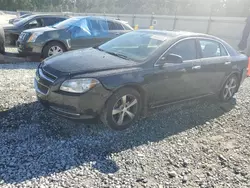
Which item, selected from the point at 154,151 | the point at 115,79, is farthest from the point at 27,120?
the point at 154,151

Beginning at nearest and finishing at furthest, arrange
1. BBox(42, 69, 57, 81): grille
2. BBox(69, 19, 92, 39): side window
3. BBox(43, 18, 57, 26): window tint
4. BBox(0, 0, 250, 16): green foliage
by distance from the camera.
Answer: BBox(42, 69, 57, 81): grille
BBox(69, 19, 92, 39): side window
BBox(43, 18, 57, 26): window tint
BBox(0, 0, 250, 16): green foliage

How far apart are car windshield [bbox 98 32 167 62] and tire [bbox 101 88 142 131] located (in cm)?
64

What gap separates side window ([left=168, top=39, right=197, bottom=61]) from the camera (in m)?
4.29

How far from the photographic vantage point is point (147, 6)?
58.6 meters

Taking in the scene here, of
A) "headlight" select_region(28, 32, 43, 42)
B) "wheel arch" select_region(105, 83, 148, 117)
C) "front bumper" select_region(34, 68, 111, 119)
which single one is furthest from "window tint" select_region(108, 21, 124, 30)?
"front bumper" select_region(34, 68, 111, 119)

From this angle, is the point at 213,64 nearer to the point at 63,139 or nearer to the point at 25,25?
the point at 63,139

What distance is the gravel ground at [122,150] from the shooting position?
108 inches

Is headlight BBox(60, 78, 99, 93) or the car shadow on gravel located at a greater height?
headlight BBox(60, 78, 99, 93)

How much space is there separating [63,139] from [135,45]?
214cm

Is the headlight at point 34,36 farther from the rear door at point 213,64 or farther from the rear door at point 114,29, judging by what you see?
the rear door at point 213,64

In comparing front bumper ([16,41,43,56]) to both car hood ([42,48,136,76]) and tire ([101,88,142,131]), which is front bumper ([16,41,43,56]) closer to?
car hood ([42,48,136,76])

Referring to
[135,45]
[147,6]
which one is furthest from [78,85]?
[147,6]

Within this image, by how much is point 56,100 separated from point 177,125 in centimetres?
214

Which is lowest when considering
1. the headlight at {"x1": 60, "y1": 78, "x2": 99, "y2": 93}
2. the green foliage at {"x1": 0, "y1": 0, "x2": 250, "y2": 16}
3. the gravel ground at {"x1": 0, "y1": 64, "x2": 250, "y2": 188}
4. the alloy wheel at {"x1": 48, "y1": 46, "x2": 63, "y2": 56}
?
the gravel ground at {"x1": 0, "y1": 64, "x2": 250, "y2": 188}
